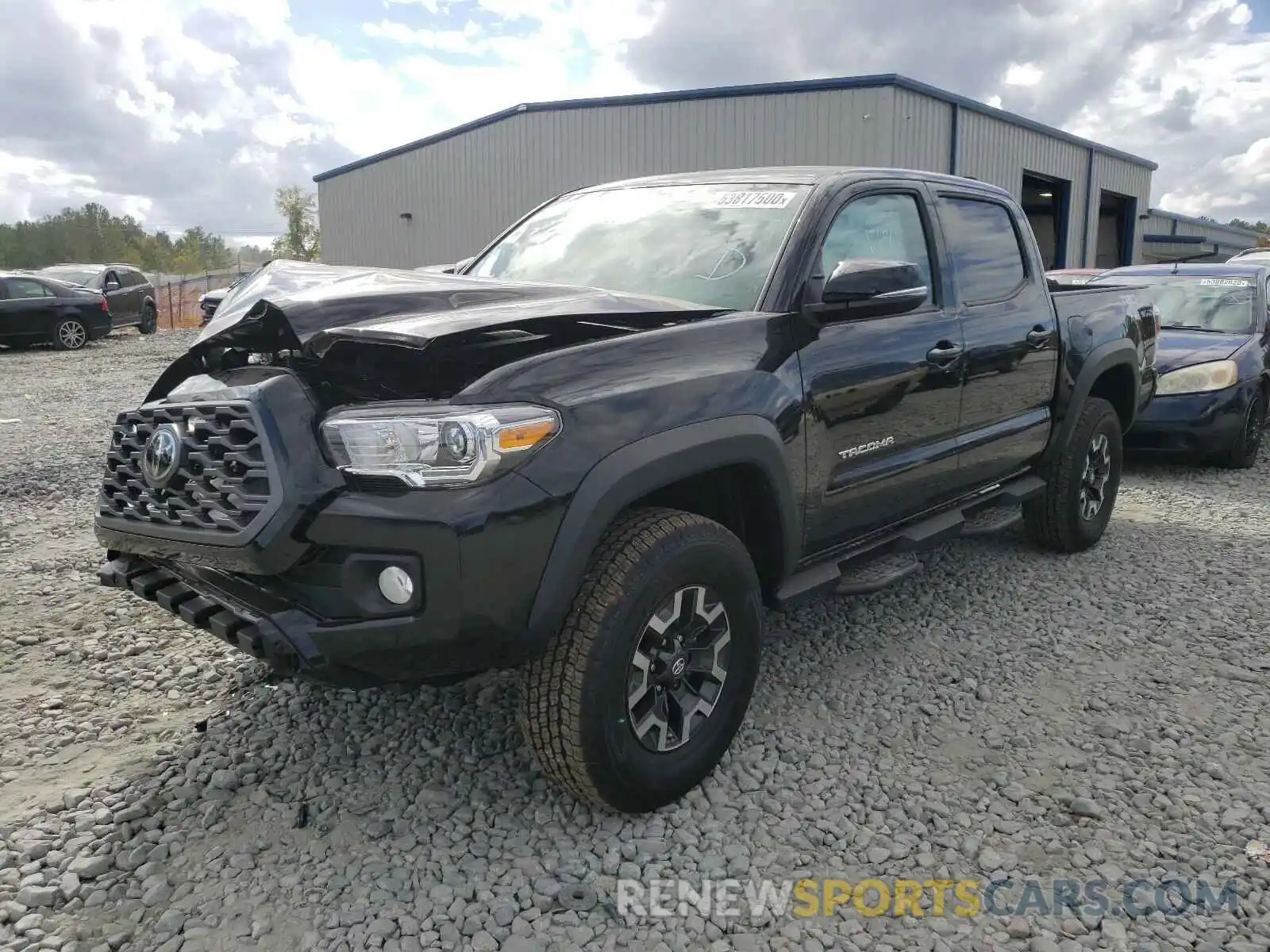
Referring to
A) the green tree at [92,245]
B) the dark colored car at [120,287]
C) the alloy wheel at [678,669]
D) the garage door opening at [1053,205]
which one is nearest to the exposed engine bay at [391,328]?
the alloy wheel at [678,669]

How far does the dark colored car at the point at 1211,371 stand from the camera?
739cm

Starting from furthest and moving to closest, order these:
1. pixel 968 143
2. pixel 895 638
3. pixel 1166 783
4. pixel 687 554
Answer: pixel 968 143
pixel 895 638
pixel 1166 783
pixel 687 554

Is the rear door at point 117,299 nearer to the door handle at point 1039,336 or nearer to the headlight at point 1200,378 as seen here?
the headlight at point 1200,378

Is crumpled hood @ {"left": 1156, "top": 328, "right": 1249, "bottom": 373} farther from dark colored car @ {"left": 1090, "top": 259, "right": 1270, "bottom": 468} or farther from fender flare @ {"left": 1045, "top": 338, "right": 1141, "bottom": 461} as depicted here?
fender flare @ {"left": 1045, "top": 338, "right": 1141, "bottom": 461}

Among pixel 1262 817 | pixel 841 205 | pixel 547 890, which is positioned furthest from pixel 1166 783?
pixel 841 205

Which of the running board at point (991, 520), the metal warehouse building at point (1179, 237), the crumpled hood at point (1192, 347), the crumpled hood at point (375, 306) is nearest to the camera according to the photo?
the crumpled hood at point (375, 306)

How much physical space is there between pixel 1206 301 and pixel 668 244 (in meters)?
6.79

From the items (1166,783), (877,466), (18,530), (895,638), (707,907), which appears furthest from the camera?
(18,530)

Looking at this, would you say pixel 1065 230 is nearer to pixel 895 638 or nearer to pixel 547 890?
pixel 895 638

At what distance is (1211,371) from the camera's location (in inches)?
293

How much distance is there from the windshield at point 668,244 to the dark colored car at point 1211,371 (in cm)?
443

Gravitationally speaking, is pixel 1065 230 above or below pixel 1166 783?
above

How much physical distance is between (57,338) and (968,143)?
17.5 metres

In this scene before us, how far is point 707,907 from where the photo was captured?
2.48 meters
